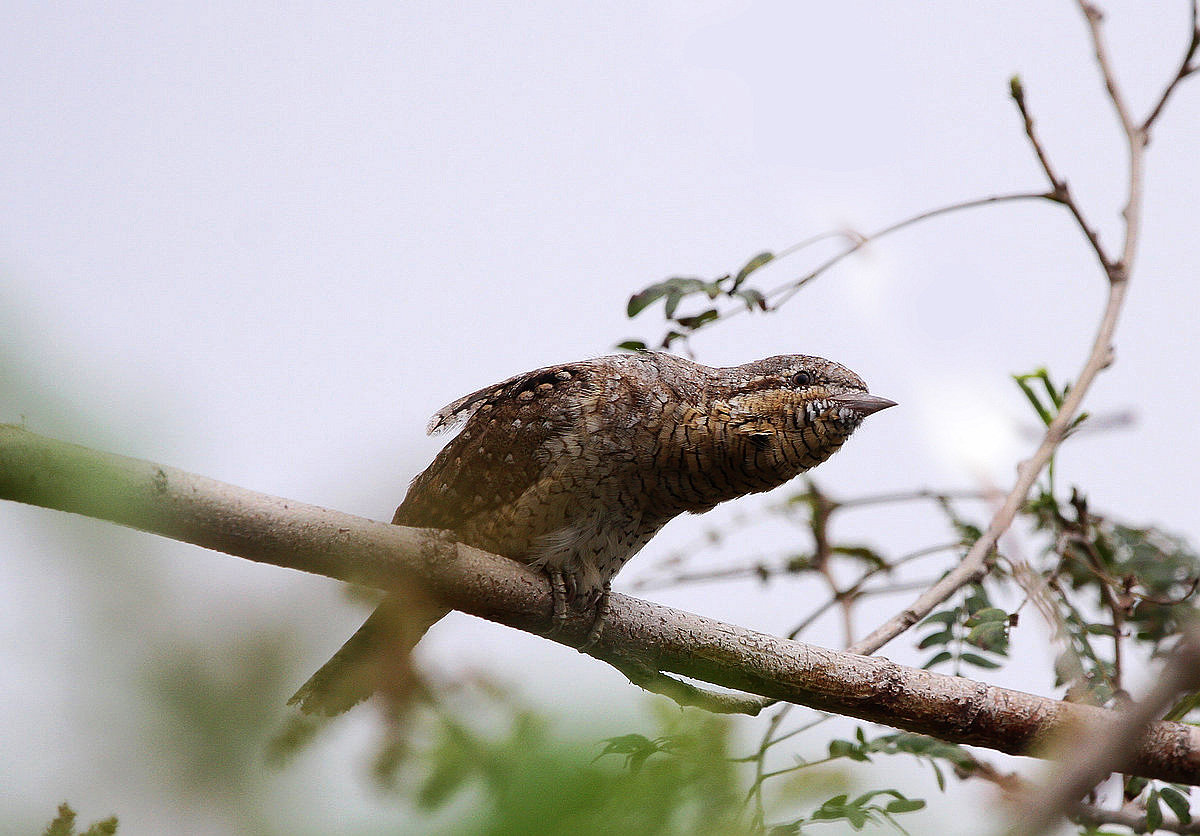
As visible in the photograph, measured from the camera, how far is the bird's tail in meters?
0.46

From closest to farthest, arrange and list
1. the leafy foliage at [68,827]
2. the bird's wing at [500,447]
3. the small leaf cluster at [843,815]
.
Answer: the leafy foliage at [68,827] → the small leaf cluster at [843,815] → the bird's wing at [500,447]

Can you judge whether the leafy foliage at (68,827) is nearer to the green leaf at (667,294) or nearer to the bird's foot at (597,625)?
the bird's foot at (597,625)

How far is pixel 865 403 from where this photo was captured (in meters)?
2.60

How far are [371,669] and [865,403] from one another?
7.34 feet

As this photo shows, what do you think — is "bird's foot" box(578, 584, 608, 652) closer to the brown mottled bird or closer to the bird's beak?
the brown mottled bird

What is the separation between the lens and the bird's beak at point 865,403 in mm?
2580

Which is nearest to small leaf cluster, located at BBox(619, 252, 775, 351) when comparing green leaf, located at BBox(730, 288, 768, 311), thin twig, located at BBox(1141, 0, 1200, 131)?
green leaf, located at BBox(730, 288, 768, 311)

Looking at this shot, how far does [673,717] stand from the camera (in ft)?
1.97

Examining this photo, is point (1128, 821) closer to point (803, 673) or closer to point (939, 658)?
point (939, 658)

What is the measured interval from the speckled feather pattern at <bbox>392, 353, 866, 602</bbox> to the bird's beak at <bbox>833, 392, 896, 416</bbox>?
0.07 ft

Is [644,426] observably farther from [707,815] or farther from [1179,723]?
[707,815]

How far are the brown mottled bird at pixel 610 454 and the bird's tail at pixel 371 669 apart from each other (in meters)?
1.93

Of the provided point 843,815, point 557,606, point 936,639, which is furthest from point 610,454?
point 843,815

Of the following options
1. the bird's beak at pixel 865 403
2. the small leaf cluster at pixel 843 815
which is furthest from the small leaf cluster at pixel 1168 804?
the small leaf cluster at pixel 843 815
